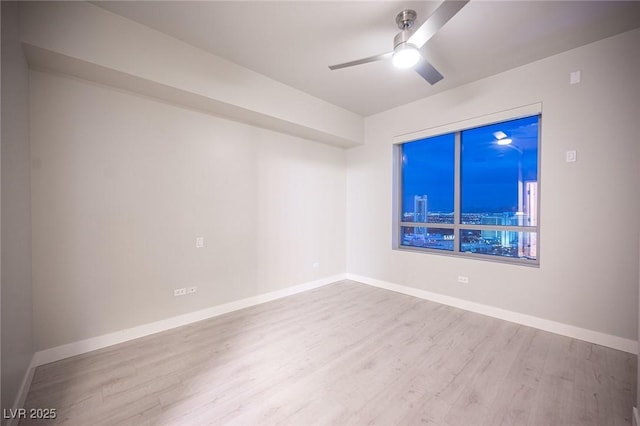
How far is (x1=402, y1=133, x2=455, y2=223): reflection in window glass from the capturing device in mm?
3822

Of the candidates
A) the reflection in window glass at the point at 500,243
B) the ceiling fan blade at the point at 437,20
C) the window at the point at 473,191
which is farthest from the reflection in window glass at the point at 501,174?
the ceiling fan blade at the point at 437,20

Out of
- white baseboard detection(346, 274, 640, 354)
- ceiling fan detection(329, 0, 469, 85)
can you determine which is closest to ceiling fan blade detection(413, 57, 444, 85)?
ceiling fan detection(329, 0, 469, 85)

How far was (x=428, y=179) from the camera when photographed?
409 cm

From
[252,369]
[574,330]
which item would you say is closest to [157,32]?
[252,369]

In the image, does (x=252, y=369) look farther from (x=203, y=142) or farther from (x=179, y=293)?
(x=203, y=142)

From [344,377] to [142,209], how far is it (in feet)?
8.24

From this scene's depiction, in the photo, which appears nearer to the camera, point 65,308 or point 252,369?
point 252,369

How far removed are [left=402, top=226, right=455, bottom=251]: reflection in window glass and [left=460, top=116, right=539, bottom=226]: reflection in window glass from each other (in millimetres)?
360

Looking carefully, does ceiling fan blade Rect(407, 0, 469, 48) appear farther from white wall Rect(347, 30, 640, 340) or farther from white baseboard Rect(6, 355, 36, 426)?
white baseboard Rect(6, 355, 36, 426)

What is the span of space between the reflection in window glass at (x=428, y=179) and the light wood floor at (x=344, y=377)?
1.70m

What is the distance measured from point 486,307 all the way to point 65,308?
174 inches

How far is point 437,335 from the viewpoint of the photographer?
2662mm

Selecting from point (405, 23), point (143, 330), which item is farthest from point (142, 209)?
point (405, 23)

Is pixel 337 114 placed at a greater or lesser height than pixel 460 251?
greater
